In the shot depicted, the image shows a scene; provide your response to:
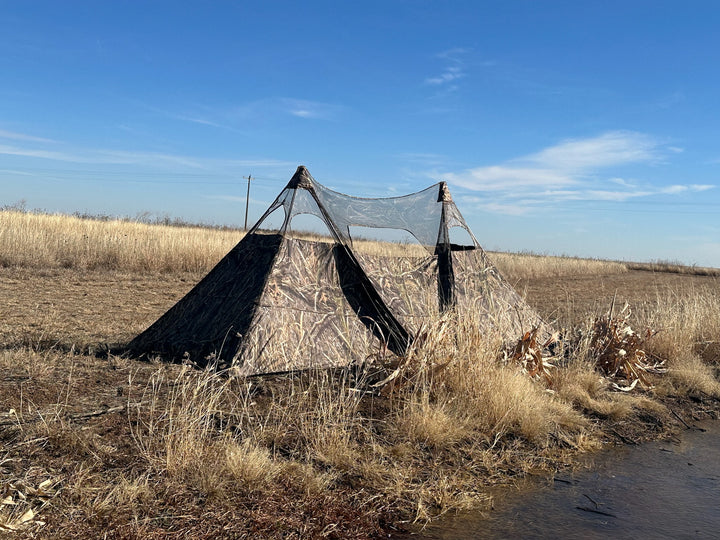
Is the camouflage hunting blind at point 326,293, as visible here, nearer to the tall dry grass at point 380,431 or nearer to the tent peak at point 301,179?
the tent peak at point 301,179

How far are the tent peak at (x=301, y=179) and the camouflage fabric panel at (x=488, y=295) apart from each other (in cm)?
191

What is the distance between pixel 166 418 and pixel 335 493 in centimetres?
129

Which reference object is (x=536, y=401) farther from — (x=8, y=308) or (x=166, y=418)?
(x=8, y=308)

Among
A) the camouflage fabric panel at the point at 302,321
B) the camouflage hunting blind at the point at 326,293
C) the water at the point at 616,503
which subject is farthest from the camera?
the camouflage hunting blind at the point at 326,293

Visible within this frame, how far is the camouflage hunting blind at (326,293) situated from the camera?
18.9ft

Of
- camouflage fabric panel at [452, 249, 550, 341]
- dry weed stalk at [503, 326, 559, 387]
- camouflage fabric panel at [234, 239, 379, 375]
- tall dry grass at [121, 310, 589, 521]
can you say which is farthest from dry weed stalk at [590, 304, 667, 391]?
camouflage fabric panel at [234, 239, 379, 375]

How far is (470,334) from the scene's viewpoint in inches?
220

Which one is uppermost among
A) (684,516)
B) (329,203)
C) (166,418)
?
(329,203)

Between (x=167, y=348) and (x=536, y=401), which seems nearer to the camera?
(x=536, y=401)

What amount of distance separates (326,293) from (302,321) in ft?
1.44

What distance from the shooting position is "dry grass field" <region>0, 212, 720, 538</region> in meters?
3.28

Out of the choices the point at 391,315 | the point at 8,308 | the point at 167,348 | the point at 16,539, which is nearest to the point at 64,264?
the point at 8,308

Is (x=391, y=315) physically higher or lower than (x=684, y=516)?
higher

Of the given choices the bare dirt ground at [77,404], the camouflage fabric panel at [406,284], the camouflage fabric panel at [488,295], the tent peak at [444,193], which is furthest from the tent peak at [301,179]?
the bare dirt ground at [77,404]
